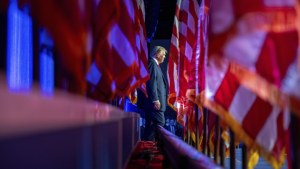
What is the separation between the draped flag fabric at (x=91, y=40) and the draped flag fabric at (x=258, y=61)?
48 cm

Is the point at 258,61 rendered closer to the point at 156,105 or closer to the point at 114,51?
the point at 114,51

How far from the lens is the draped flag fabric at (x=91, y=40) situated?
3.59ft

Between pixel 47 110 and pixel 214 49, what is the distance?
1.21 m

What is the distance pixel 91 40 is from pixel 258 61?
0.78m

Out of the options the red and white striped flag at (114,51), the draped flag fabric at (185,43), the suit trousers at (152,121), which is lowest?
the suit trousers at (152,121)

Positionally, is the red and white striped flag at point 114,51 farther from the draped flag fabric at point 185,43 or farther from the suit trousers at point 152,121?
the suit trousers at point 152,121

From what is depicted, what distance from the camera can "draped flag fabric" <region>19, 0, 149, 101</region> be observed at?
3.59ft

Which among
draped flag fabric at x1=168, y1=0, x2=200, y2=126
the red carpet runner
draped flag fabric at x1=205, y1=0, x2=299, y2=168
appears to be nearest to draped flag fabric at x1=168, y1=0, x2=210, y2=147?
draped flag fabric at x1=168, y1=0, x2=200, y2=126

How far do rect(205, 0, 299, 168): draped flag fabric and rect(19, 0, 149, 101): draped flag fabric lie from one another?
48 centimetres

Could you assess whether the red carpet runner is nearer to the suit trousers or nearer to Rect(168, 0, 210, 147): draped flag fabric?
Rect(168, 0, 210, 147): draped flag fabric

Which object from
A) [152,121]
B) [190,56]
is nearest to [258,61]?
[190,56]

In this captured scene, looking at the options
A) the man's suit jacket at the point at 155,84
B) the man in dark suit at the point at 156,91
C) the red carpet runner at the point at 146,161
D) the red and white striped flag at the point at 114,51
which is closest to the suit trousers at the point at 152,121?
the man in dark suit at the point at 156,91

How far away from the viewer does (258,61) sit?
6.65ft

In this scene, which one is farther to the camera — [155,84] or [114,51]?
[155,84]
